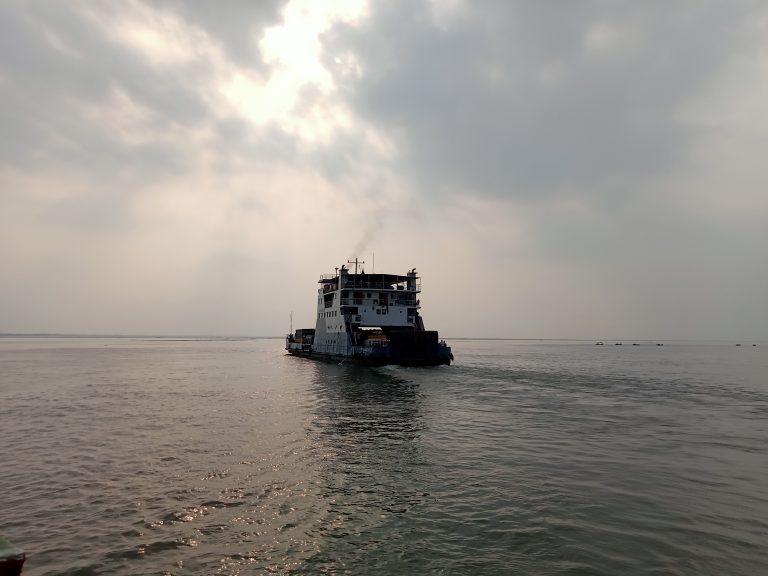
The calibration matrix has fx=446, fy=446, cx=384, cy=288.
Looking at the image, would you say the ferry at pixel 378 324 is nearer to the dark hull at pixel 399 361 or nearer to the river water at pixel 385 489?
the dark hull at pixel 399 361

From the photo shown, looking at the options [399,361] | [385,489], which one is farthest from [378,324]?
[385,489]

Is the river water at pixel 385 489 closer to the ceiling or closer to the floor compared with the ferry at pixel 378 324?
closer to the floor

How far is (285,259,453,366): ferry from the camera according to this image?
4934cm

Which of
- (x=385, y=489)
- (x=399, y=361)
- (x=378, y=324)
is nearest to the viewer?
(x=385, y=489)

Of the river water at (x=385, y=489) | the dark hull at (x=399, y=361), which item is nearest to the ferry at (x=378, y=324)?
the dark hull at (x=399, y=361)

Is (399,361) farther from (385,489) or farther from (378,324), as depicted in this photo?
(385,489)

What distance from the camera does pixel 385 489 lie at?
472 inches

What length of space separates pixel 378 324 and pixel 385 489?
150ft

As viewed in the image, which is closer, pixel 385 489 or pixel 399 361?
pixel 385 489

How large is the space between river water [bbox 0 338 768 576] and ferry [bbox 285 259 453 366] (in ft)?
74.6

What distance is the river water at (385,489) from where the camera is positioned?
8250mm

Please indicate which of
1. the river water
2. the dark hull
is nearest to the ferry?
the dark hull

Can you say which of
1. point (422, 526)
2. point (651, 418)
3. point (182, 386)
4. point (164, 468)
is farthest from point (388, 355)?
point (422, 526)

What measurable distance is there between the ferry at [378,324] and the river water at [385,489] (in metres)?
22.7
